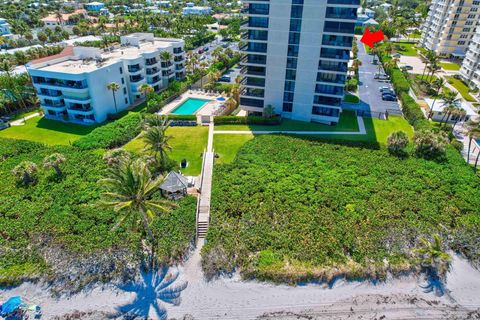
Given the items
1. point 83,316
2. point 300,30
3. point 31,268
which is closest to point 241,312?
point 83,316

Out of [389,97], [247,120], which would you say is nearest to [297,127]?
[247,120]

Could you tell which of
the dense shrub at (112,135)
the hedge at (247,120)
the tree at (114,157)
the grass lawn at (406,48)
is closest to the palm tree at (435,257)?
the hedge at (247,120)

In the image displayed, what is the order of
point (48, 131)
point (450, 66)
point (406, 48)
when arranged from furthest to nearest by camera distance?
point (406, 48)
point (450, 66)
point (48, 131)

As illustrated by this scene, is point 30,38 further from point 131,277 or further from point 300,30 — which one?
point 131,277

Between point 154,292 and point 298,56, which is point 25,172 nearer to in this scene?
point 154,292

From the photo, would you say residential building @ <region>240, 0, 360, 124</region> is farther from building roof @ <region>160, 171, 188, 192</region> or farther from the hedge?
building roof @ <region>160, 171, 188, 192</region>

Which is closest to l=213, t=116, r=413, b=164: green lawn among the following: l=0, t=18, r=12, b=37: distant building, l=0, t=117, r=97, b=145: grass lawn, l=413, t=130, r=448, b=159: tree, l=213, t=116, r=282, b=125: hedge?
l=213, t=116, r=282, b=125: hedge

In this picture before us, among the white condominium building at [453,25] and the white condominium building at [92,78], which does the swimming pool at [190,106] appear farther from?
the white condominium building at [453,25]
